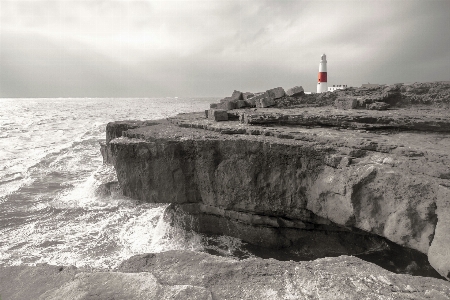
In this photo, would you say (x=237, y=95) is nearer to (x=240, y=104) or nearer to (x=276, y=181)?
(x=240, y=104)

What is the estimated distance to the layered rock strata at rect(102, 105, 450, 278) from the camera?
467 cm

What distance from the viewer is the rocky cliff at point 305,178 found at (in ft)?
15.7

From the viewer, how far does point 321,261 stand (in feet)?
10.7

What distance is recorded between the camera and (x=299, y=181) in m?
6.21

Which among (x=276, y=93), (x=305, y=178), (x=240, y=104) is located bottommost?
(x=305, y=178)

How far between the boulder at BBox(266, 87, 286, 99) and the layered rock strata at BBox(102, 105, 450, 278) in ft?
15.2

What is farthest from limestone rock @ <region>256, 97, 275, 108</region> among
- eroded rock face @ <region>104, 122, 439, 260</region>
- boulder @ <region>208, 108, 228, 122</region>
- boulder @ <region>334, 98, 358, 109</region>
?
eroded rock face @ <region>104, 122, 439, 260</region>

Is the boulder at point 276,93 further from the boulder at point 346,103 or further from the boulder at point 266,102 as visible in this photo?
the boulder at point 346,103

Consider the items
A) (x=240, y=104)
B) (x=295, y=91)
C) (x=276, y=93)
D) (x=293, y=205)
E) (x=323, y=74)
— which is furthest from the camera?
(x=323, y=74)

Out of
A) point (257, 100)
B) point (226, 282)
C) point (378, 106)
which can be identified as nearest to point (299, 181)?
point (226, 282)

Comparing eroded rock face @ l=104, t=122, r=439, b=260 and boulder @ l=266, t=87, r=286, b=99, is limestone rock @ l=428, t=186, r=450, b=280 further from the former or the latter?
boulder @ l=266, t=87, r=286, b=99

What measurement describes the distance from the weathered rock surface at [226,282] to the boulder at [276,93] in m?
10.2

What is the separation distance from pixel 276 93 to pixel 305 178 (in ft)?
24.4

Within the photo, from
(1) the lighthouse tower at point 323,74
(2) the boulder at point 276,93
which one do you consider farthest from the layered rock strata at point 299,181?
(1) the lighthouse tower at point 323,74
